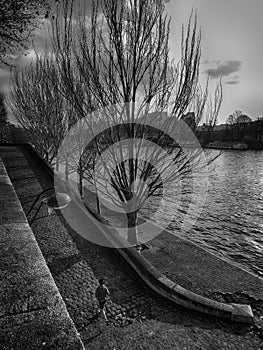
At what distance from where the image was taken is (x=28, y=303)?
3.53 metres

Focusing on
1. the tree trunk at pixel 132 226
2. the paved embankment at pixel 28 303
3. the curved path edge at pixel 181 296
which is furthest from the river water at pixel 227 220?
the paved embankment at pixel 28 303

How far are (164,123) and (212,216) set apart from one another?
11.1 m

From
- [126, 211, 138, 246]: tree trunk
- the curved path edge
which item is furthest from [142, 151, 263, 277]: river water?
the curved path edge

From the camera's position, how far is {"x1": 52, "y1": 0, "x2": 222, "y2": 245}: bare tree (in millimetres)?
6082

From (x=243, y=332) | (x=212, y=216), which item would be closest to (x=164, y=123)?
(x=243, y=332)

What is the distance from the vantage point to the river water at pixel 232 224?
10798 mm

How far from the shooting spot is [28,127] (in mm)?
21516

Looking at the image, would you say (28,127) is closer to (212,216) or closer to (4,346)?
(212,216)

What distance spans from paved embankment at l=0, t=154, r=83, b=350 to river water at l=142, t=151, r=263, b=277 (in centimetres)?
787

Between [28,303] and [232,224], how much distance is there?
43.5ft

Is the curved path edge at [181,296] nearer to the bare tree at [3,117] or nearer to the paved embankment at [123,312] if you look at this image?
the paved embankment at [123,312]

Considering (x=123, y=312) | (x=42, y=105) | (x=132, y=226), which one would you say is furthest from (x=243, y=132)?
(x=123, y=312)

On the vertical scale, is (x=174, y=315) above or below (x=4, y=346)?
below

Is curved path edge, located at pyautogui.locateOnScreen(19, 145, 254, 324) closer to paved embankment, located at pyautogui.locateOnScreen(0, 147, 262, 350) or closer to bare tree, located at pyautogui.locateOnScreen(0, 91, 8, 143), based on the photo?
paved embankment, located at pyautogui.locateOnScreen(0, 147, 262, 350)
